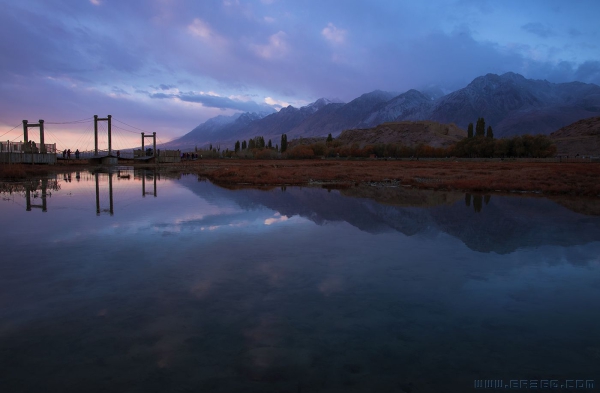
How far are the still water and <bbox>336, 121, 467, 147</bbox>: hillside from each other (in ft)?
507

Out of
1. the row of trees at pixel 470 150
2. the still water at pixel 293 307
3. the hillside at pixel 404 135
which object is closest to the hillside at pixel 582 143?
the row of trees at pixel 470 150

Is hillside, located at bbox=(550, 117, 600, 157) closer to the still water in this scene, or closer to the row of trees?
the row of trees

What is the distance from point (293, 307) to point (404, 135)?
177 meters

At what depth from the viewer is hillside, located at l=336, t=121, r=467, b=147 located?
545 feet

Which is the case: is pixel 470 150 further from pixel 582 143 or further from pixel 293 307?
pixel 293 307

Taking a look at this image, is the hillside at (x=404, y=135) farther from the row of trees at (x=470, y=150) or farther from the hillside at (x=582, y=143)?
the row of trees at (x=470, y=150)

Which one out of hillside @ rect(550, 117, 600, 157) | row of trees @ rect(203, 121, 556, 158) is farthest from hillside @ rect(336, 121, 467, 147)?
row of trees @ rect(203, 121, 556, 158)

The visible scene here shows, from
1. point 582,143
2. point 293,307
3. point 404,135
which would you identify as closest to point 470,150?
point 582,143

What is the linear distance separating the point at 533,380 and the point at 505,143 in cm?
9090

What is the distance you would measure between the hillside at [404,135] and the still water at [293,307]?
507ft

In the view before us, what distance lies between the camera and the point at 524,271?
873 centimetres

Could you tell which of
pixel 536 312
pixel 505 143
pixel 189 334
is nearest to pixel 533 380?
pixel 536 312

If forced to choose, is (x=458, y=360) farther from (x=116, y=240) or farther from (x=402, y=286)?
(x=116, y=240)

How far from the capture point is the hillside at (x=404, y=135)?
166 metres
